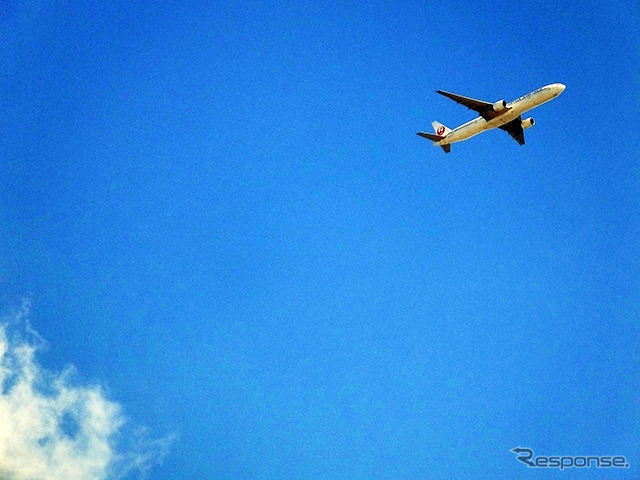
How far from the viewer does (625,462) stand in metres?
42.8

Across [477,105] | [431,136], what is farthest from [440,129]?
[477,105]

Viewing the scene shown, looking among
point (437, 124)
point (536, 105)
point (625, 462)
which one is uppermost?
point (437, 124)

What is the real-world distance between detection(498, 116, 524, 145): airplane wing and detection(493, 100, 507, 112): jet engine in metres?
6.99

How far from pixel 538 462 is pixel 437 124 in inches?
1914

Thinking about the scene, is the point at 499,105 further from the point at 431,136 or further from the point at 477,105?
the point at 431,136

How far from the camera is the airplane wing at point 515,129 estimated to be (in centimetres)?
7431

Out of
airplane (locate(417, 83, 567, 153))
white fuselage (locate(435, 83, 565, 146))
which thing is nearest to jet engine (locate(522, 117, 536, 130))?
airplane (locate(417, 83, 567, 153))

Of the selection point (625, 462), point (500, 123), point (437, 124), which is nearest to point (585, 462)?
point (625, 462)

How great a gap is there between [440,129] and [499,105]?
1268 centimetres

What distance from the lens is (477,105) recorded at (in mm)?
68250

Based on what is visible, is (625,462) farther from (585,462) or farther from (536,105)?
(536,105)

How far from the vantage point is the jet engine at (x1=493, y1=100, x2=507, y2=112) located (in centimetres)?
6581

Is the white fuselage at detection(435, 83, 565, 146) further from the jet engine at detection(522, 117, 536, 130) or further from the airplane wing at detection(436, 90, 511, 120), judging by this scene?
the jet engine at detection(522, 117, 536, 130)

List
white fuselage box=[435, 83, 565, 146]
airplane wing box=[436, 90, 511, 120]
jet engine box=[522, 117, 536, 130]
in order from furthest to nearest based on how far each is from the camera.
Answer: jet engine box=[522, 117, 536, 130] → airplane wing box=[436, 90, 511, 120] → white fuselage box=[435, 83, 565, 146]
